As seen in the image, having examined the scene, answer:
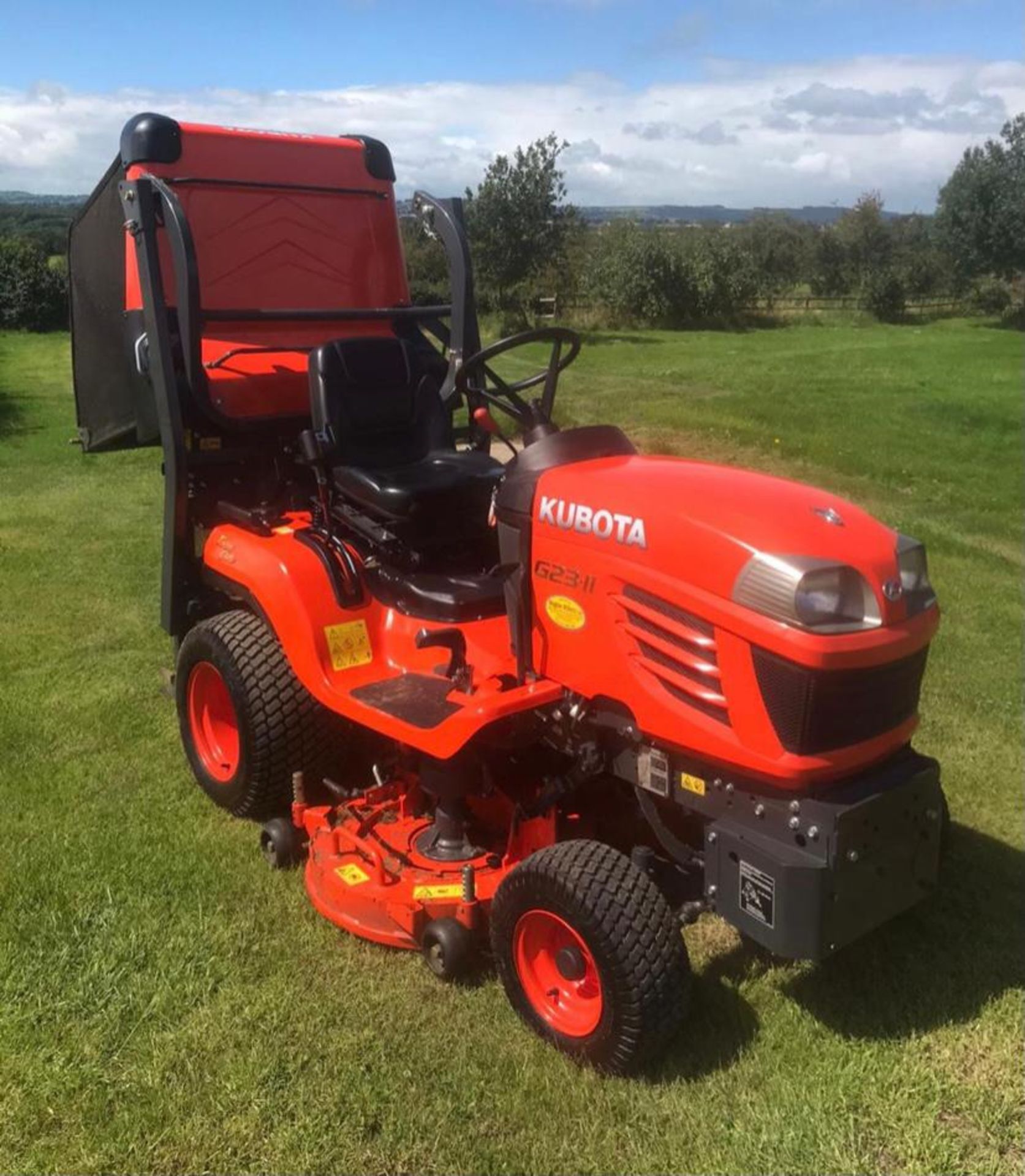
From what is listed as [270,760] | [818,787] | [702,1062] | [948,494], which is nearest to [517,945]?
[702,1062]

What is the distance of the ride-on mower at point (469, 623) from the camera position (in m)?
2.58

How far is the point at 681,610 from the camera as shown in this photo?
8.82 feet

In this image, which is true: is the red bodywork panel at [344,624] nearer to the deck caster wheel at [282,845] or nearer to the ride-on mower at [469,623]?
the ride-on mower at [469,623]

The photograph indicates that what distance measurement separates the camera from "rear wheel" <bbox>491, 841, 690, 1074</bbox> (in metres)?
2.62

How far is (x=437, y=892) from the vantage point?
10.3 ft

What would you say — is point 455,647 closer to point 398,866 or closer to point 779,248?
point 398,866

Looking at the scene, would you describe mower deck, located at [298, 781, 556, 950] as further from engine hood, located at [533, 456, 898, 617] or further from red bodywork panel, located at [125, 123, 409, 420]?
red bodywork panel, located at [125, 123, 409, 420]

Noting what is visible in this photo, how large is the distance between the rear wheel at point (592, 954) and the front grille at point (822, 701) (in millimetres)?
543

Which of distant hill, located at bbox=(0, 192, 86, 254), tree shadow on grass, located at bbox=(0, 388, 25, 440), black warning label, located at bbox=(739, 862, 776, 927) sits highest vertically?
distant hill, located at bbox=(0, 192, 86, 254)

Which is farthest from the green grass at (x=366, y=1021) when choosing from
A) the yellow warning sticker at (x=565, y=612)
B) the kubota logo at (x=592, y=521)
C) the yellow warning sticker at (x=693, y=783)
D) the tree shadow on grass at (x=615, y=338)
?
the tree shadow on grass at (x=615, y=338)

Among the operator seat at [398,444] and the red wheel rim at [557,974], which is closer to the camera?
the red wheel rim at [557,974]

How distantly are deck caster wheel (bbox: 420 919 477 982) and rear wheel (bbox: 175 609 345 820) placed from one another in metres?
0.91

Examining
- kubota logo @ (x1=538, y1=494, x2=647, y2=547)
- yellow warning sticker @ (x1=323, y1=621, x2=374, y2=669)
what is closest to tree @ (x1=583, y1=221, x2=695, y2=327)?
yellow warning sticker @ (x1=323, y1=621, x2=374, y2=669)

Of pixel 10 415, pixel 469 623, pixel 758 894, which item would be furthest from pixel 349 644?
pixel 10 415
